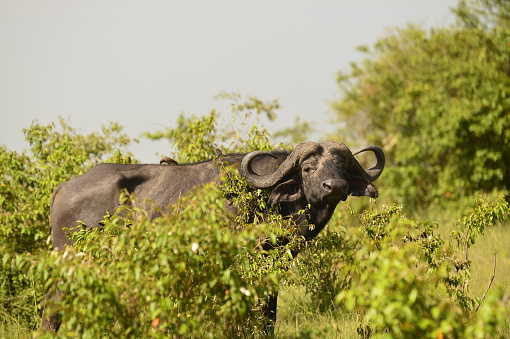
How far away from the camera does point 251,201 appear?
18.4 feet

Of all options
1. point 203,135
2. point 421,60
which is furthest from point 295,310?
point 421,60

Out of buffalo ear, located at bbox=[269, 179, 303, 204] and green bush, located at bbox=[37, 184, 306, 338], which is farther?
buffalo ear, located at bbox=[269, 179, 303, 204]

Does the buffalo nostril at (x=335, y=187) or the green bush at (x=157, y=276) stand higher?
the buffalo nostril at (x=335, y=187)

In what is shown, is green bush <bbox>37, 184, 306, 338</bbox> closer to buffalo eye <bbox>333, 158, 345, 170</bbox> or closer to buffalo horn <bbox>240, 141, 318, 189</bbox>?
buffalo horn <bbox>240, 141, 318, 189</bbox>

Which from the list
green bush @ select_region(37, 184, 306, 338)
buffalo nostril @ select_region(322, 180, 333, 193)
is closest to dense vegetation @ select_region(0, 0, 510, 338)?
green bush @ select_region(37, 184, 306, 338)

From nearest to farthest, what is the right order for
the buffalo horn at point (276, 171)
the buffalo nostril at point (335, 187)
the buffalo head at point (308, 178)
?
the buffalo nostril at point (335, 187)
the buffalo head at point (308, 178)
the buffalo horn at point (276, 171)

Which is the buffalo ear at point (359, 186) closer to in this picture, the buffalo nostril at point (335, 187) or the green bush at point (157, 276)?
the buffalo nostril at point (335, 187)

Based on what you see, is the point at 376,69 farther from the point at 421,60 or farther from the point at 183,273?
the point at 183,273

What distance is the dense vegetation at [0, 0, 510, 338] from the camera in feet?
10.6

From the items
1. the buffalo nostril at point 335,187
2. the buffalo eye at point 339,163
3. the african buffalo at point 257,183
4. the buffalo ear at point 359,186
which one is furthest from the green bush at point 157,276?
the buffalo ear at point 359,186

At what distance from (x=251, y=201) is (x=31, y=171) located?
334 centimetres

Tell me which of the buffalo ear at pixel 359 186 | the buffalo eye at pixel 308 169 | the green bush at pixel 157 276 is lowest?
the green bush at pixel 157 276

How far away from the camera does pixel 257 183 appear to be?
18.3ft

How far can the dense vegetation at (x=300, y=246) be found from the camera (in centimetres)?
324
